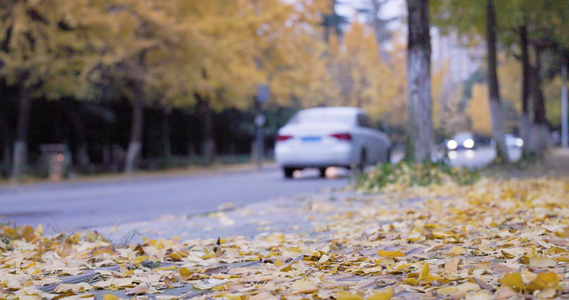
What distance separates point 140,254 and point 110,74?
60.1 ft

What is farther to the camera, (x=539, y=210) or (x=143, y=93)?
(x=143, y=93)

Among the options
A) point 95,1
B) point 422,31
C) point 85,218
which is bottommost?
point 85,218

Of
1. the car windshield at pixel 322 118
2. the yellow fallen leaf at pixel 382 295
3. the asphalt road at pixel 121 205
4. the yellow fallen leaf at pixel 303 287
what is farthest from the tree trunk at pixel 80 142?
the yellow fallen leaf at pixel 382 295

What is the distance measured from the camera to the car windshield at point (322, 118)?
51.9 ft

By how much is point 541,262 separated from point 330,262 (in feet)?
3.87

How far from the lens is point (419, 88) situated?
11039mm

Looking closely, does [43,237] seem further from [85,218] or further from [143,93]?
[143,93]

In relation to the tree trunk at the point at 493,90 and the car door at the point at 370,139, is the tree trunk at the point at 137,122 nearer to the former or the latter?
the car door at the point at 370,139

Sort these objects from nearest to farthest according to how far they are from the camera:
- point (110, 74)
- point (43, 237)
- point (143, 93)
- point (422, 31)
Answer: point (43, 237), point (422, 31), point (110, 74), point (143, 93)

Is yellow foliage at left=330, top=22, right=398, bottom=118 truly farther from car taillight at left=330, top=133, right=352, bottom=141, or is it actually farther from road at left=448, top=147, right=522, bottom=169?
car taillight at left=330, top=133, right=352, bottom=141

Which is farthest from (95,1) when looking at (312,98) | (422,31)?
(312,98)

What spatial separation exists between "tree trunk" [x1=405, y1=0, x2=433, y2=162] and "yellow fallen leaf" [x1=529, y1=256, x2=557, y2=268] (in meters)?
7.62

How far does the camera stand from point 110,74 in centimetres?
2191

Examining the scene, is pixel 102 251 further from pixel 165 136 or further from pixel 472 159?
pixel 472 159
